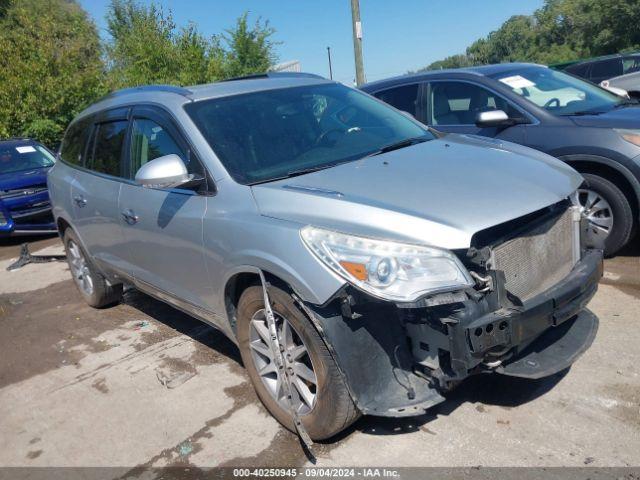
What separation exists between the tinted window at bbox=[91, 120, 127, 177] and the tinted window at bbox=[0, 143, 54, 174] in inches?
234

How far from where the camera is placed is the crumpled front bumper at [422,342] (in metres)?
2.53

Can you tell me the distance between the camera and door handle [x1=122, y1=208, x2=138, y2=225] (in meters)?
4.07

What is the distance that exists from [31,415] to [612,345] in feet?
12.5

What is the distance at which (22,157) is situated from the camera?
10219 millimetres

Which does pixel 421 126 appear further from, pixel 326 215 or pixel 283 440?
pixel 283 440

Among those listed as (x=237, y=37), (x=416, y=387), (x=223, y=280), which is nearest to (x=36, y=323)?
(x=223, y=280)

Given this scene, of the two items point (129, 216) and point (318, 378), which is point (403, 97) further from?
point (318, 378)

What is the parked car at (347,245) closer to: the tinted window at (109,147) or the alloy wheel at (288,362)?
the alloy wheel at (288,362)

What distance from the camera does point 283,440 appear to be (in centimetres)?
320

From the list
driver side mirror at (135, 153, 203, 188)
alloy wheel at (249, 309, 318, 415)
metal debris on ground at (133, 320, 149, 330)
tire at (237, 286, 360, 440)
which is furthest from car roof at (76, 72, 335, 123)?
metal debris on ground at (133, 320, 149, 330)

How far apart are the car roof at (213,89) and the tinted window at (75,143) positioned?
0.66 m

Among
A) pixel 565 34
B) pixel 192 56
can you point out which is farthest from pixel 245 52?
pixel 565 34

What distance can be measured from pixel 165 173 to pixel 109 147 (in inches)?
66.5

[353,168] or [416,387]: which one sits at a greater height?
[353,168]
